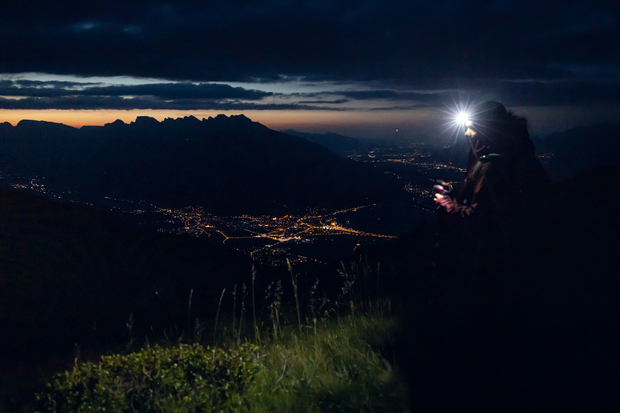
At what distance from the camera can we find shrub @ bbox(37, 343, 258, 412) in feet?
8.93

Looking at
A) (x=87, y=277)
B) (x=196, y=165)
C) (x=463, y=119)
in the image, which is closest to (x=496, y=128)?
(x=463, y=119)

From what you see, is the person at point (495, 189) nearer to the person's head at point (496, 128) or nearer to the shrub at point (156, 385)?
the person's head at point (496, 128)

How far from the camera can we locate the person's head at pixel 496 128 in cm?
477

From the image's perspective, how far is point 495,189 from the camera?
4500 millimetres

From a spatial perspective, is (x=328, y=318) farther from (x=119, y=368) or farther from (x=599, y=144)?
(x=599, y=144)

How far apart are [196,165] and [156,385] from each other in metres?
102

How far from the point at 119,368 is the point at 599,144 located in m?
9.23

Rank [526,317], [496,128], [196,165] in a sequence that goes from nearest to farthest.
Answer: [526,317], [496,128], [196,165]

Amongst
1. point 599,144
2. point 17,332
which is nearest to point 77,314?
point 17,332

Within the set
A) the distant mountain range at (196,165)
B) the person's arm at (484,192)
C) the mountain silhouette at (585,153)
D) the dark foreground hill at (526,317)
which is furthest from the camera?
the distant mountain range at (196,165)

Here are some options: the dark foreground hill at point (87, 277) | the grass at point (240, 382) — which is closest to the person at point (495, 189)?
the grass at point (240, 382)

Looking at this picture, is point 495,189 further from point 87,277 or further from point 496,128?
point 87,277

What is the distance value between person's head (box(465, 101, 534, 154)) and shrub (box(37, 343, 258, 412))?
3.55 metres

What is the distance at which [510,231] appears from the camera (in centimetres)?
555
